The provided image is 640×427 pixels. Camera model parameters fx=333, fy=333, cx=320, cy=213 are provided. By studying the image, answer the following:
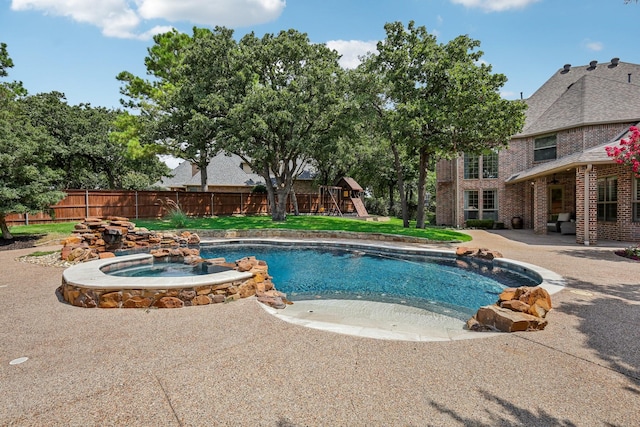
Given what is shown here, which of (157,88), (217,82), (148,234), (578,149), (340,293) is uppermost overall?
(157,88)

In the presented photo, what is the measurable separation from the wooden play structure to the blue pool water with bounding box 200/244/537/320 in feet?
51.5

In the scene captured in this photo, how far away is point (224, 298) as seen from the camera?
5.44 m

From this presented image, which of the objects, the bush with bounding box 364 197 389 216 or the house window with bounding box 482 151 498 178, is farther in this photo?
the bush with bounding box 364 197 389 216

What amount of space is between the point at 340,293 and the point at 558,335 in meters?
4.11

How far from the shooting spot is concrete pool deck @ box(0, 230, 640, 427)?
8.11ft

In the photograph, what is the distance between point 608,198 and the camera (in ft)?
42.1

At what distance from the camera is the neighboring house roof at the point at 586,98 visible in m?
15.0

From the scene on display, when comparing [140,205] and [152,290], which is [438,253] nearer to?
[152,290]

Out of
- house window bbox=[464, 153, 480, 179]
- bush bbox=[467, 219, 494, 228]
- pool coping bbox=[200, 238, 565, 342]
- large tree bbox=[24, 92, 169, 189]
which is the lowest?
pool coping bbox=[200, 238, 565, 342]

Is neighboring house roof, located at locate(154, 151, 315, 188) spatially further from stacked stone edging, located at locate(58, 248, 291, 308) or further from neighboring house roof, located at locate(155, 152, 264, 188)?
stacked stone edging, located at locate(58, 248, 291, 308)

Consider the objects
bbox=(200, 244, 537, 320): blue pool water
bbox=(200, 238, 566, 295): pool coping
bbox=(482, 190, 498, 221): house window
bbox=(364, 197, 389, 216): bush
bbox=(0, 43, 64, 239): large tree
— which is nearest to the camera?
bbox=(200, 238, 566, 295): pool coping

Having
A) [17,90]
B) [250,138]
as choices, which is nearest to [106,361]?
[250,138]

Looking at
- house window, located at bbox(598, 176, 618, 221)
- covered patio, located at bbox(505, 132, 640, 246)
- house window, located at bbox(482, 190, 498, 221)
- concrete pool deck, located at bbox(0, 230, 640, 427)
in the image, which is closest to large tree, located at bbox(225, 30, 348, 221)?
house window, located at bbox(482, 190, 498, 221)

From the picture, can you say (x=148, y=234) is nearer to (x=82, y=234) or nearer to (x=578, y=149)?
(x=82, y=234)
